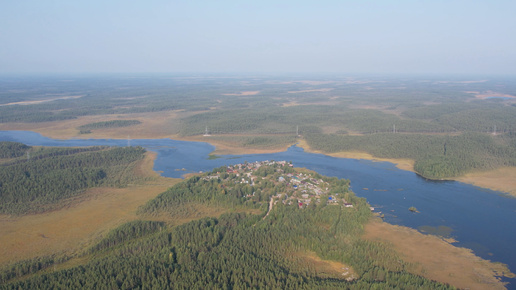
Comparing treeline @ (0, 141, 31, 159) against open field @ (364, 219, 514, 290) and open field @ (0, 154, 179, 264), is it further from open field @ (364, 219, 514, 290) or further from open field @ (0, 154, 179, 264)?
open field @ (364, 219, 514, 290)

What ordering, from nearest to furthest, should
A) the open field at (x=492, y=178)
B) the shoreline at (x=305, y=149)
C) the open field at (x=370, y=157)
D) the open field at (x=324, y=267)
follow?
the open field at (x=324, y=267)
the open field at (x=492, y=178)
the shoreline at (x=305, y=149)
the open field at (x=370, y=157)

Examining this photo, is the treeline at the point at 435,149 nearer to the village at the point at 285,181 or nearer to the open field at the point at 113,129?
the village at the point at 285,181

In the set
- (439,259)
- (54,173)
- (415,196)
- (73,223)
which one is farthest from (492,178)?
(54,173)

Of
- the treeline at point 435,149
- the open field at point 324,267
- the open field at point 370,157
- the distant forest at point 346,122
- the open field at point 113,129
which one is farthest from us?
the open field at point 113,129

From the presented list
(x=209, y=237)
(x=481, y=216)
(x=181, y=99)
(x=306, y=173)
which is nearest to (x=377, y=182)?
(x=306, y=173)

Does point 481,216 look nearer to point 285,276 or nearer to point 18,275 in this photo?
point 285,276

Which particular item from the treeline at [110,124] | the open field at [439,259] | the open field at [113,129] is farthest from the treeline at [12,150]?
the open field at [439,259]

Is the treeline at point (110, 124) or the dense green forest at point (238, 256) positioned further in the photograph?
the treeline at point (110, 124)
